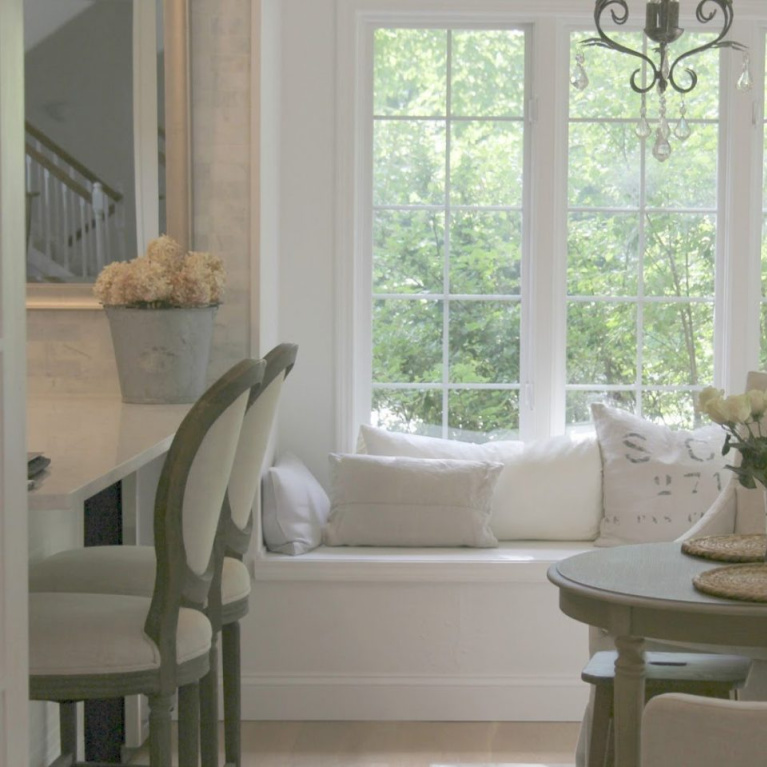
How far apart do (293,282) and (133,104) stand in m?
1.00

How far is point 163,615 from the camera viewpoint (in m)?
2.25

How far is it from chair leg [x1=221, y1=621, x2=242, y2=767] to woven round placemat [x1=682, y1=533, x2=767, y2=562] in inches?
44.0

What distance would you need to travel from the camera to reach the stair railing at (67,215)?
3658mm

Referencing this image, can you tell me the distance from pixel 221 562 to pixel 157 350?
0.94m

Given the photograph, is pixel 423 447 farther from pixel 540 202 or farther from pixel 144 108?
pixel 144 108

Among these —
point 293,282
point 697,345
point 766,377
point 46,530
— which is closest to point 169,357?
point 46,530

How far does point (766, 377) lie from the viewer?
3.81 meters

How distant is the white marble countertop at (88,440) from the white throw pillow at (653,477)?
155cm

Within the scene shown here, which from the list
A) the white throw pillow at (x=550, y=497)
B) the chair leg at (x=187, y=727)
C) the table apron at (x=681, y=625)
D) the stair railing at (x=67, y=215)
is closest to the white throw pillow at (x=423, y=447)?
the white throw pillow at (x=550, y=497)

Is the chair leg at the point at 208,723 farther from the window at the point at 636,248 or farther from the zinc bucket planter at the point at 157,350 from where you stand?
the window at the point at 636,248

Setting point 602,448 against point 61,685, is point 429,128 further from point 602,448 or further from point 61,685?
point 61,685

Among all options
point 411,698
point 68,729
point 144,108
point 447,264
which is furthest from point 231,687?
point 447,264

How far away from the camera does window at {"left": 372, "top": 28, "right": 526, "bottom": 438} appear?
15.2 feet

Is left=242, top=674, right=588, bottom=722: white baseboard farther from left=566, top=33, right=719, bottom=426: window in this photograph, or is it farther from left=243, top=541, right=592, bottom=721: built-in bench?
left=566, top=33, right=719, bottom=426: window
